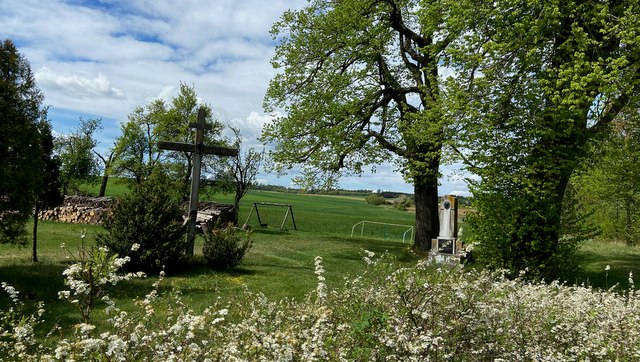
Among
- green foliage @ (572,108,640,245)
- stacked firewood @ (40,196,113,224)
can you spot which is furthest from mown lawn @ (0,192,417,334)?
green foliage @ (572,108,640,245)

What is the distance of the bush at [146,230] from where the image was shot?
11.6 m

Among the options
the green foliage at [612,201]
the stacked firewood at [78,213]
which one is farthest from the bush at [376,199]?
the stacked firewood at [78,213]

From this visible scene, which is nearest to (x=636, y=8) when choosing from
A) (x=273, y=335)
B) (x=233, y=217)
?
(x=273, y=335)

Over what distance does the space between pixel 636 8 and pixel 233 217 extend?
22903 millimetres

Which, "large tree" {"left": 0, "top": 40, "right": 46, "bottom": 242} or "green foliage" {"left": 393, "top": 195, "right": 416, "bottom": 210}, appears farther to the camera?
"green foliage" {"left": 393, "top": 195, "right": 416, "bottom": 210}

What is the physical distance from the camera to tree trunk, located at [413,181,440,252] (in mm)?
19047

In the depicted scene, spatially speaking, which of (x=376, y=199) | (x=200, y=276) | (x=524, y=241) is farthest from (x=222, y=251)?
(x=376, y=199)

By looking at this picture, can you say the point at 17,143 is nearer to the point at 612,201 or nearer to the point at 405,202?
the point at 612,201

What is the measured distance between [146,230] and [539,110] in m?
10.7

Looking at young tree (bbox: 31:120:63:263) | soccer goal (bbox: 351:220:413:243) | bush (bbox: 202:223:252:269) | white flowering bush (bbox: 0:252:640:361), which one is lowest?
soccer goal (bbox: 351:220:413:243)

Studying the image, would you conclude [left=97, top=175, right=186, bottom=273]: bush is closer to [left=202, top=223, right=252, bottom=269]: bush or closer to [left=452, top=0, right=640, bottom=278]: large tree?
[left=202, top=223, right=252, bottom=269]: bush

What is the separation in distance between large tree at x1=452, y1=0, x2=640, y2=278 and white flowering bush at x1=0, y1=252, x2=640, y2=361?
6.48 meters

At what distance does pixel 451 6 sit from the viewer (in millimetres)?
14664

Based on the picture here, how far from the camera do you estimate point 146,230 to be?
11711 millimetres
